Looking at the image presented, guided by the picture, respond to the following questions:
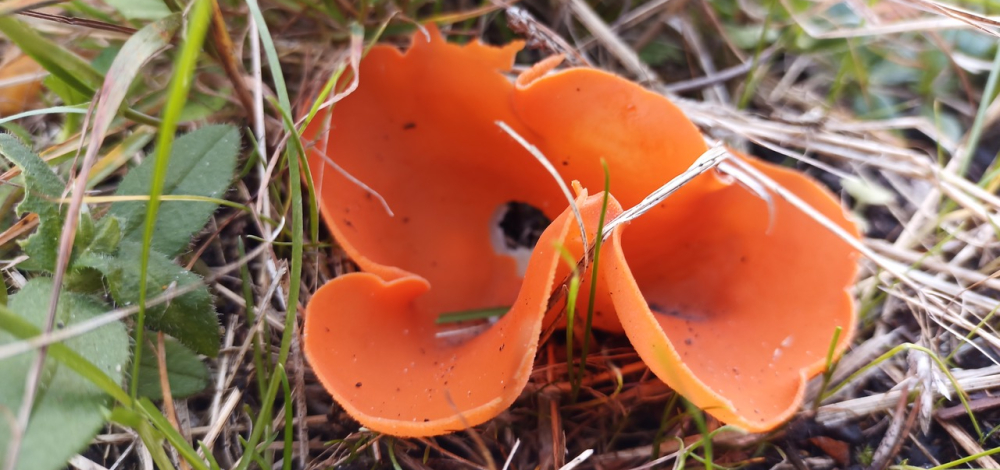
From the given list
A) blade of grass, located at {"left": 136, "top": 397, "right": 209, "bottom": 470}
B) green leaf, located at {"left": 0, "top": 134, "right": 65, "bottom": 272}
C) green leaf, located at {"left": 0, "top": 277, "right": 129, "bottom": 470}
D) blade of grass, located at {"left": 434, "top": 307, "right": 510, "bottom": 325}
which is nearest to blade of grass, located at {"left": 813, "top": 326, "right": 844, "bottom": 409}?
blade of grass, located at {"left": 434, "top": 307, "right": 510, "bottom": 325}

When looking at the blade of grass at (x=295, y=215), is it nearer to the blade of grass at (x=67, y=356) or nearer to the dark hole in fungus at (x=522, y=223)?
the blade of grass at (x=67, y=356)

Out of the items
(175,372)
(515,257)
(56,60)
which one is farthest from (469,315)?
(56,60)

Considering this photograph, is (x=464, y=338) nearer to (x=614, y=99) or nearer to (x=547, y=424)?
(x=547, y=424)

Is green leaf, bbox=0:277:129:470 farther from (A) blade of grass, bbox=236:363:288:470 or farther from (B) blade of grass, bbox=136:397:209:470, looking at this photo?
(A) blade of grass, bbox=236:363:288:470

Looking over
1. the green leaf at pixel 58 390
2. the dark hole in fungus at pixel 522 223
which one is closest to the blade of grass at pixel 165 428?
the green leaf at pixel 58 390

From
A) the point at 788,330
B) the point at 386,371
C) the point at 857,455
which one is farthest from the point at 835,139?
the point at 386,371

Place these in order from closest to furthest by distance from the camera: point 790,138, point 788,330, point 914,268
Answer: point 788,330, point 914,268, point 790,138
